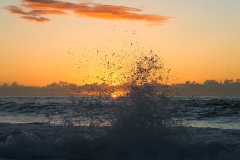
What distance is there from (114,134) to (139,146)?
1080mm

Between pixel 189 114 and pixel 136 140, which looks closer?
pixel 136 140

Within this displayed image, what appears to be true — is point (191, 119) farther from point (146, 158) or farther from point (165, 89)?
point (146, 158)

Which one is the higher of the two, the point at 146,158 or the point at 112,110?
the point at 112,110

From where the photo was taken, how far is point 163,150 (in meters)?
10.8

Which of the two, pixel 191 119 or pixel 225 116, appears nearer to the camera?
pixel 191 119

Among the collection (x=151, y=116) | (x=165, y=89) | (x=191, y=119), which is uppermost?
(x=165, y=89)

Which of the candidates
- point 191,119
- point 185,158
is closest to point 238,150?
point 185,158

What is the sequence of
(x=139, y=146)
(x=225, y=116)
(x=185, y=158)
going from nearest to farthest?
(x=185, y=158) → (x=139, y=146) → (x=225, y=116)

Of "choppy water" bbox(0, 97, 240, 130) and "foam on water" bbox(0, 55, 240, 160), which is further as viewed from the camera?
"choppy water" bbox(0, 97, 240, 130)

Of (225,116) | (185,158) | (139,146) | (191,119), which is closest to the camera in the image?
(185,158)

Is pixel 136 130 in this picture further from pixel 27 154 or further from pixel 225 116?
pixel 225 116

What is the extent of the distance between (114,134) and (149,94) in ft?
6.24

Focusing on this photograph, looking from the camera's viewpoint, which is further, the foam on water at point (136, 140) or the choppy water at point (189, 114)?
the choppy water at point (189, 114)

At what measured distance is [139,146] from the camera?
1107 cm
